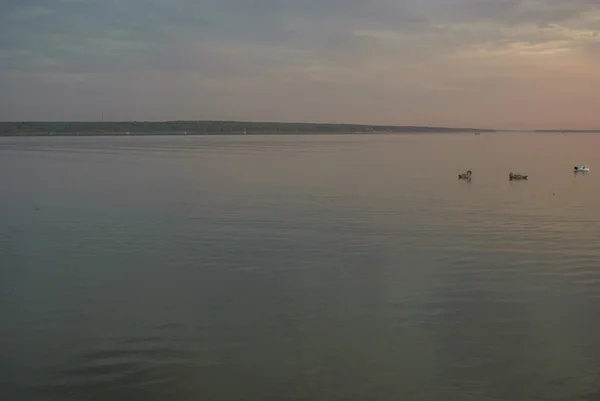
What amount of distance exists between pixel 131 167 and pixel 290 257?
40.3m

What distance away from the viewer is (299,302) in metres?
14.1

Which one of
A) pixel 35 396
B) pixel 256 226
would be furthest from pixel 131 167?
pixel 35 396

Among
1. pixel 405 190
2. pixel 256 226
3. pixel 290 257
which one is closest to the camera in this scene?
pixel 290 257

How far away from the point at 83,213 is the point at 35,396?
61.8ft

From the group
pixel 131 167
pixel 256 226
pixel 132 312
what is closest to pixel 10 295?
pixel 132 312

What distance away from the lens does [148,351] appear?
37.1ft

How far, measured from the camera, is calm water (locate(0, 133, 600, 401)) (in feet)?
33.4

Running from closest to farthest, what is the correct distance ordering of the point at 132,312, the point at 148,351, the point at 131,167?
the point at 148,351 < the point at 132,312 < the point at 131,167

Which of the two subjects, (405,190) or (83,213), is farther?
(405,190)

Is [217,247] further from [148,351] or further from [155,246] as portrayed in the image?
[148,351]

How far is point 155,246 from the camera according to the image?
20.1 m

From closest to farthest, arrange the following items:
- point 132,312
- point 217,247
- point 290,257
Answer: point 132,312 < point 290,257 < point 217,247

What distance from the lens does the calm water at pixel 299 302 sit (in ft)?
33.4

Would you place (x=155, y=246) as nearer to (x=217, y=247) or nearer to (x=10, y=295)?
(x=217, y=247)
